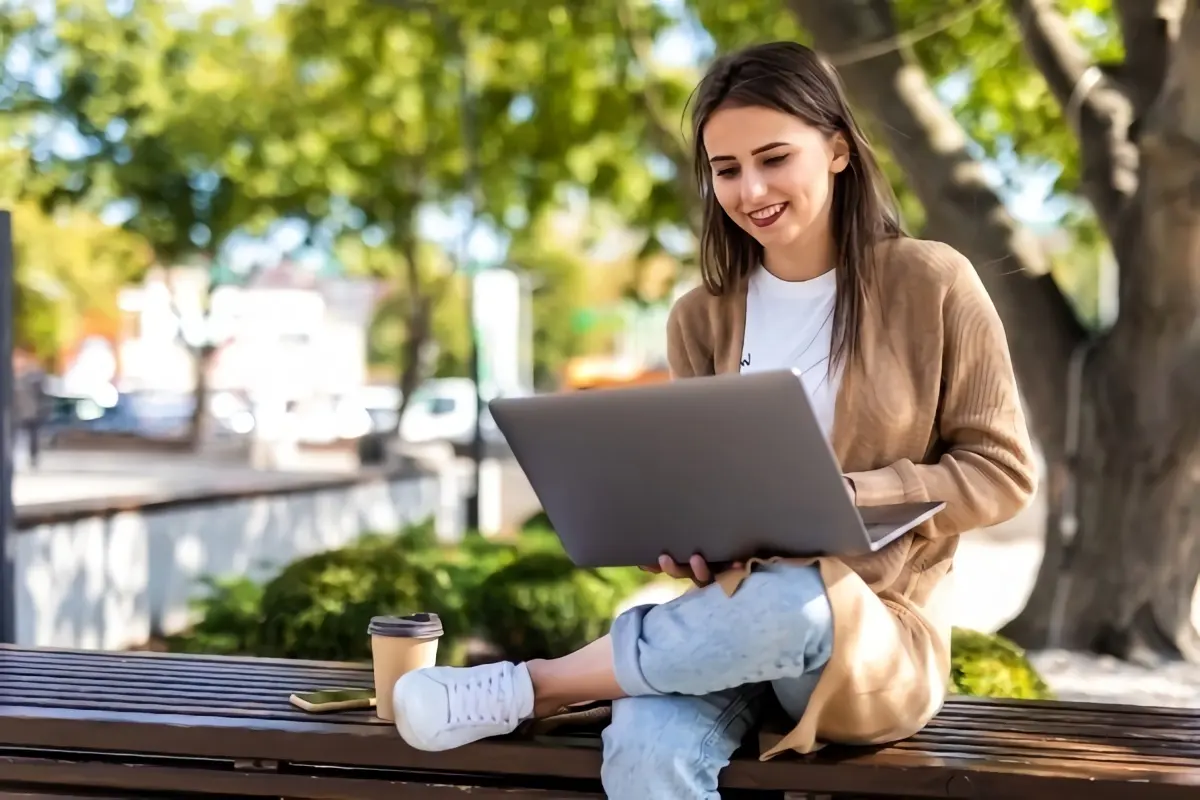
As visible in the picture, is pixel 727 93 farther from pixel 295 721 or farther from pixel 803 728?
pixel 295 721

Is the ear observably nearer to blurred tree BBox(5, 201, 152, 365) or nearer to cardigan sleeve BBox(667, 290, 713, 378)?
cardigan sleeve BBox(667, 290, 713, 378)

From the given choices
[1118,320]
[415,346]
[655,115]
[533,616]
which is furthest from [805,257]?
[415,346]

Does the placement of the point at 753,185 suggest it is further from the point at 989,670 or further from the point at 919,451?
the point at 989,670

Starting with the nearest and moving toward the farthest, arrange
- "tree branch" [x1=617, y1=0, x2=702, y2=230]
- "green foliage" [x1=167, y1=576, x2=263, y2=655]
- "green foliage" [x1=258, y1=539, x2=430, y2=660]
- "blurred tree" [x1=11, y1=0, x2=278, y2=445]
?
"green foliage" [x1=258, y1=539, x2=430, y2=660]
"green foliage" [x1=167, y1=576, x2=263, y2=655]
"tree branch" [x1=617, y1=0, x2=702, y2=230]
"blurred tree" [x1=11, y1=0, x2=278, y2=445]

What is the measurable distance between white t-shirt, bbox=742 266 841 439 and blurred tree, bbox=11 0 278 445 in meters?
12.5

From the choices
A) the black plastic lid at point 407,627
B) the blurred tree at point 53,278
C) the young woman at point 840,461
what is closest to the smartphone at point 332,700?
the black plastic lid at point 407,627

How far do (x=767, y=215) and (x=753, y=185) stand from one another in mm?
74

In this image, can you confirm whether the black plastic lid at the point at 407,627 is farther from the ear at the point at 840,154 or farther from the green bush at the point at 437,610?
the green bush at the point at 437,610

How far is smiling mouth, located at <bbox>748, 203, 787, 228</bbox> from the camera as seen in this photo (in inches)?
108

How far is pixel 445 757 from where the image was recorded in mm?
2646

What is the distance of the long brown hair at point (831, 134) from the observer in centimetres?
269

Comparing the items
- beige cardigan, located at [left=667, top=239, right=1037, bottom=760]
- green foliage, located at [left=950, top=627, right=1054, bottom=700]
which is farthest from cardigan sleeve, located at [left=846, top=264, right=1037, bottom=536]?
green foliage, located at [left=950, top=627, right=1054, bottom=700]

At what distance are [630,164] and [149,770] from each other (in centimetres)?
823

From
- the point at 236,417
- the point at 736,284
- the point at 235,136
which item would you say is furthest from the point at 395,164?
the point at 236,417
